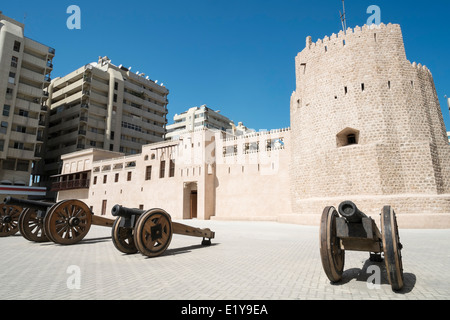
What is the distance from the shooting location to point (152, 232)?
19.0ft

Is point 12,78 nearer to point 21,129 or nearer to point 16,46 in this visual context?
point 16,46

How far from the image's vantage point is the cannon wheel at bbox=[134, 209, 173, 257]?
17.9 feet

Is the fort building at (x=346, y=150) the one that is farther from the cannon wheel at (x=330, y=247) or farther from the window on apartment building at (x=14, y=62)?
the window on apartment building at (x=14, y=62)

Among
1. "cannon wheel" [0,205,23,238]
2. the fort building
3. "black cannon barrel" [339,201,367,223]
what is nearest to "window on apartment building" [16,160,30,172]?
the fort building

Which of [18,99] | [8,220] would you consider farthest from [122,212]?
[18,99]

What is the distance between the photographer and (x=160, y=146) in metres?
28.6

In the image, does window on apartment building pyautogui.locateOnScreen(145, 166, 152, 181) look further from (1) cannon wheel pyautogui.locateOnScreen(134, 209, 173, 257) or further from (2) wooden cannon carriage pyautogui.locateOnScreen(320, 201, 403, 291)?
(2) wooden cannon carriage pyautogui.locateOnScreen(320, 201, 403, 291)

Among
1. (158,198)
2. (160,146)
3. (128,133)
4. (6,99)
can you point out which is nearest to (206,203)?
(158,198)

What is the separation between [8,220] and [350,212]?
11886 mm

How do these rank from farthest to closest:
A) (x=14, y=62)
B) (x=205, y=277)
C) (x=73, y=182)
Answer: (x=73, y=182) < (x=14, y=62) < (x=205, y=277)

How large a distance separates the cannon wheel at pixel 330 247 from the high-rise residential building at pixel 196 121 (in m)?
49.1

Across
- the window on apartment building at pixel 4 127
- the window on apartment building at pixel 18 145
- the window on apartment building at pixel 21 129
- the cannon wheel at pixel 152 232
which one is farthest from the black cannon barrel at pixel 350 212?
the window on apartment building at pixel 21 129

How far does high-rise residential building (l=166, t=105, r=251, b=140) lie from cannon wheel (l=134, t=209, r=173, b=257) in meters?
47.0

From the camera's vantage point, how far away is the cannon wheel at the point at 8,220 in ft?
32.1
